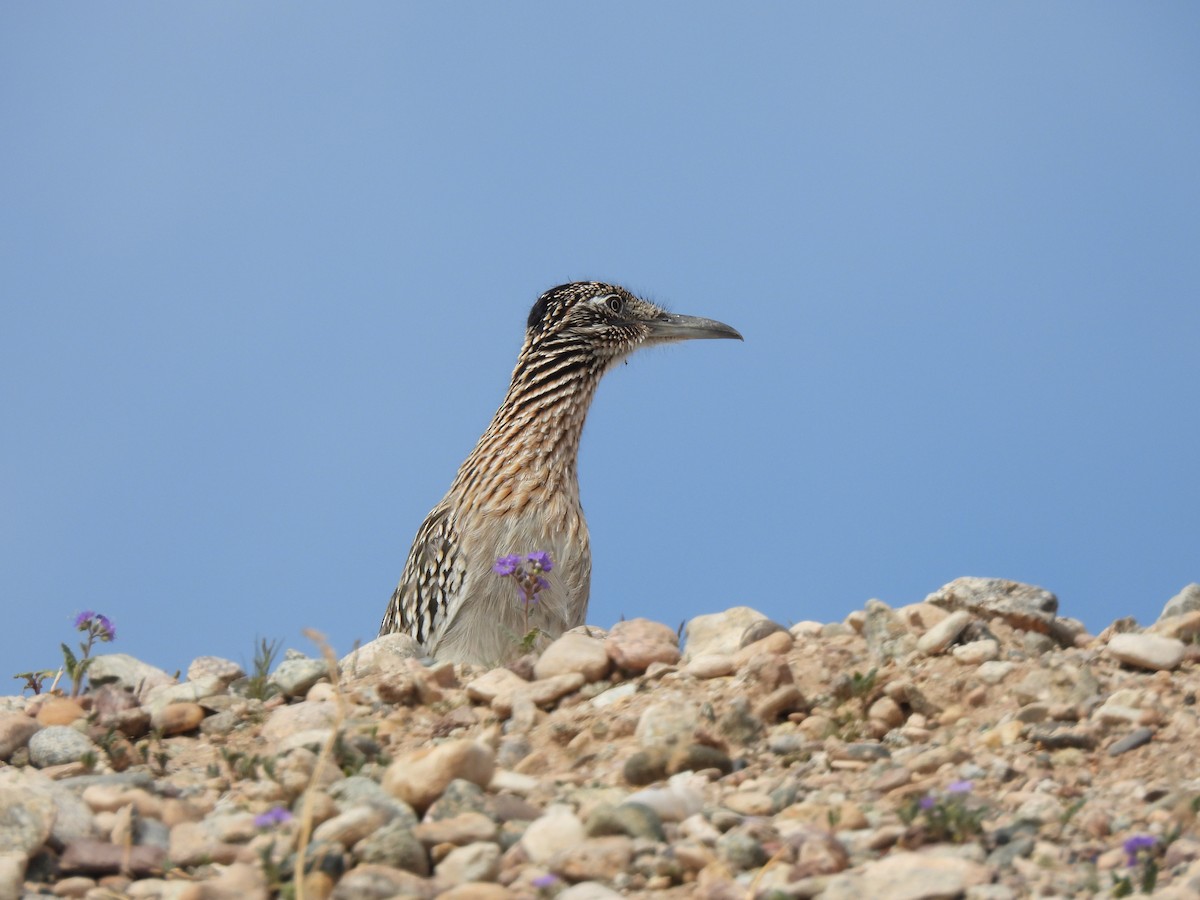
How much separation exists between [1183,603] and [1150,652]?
95 cm

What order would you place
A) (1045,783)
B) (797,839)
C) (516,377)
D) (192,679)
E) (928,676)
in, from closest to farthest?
(797,839) → (1045,783) → (928,676) → (192,679) → (516,377)

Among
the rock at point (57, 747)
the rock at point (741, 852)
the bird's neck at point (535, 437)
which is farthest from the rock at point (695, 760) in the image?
the bird's neck at point (535, 437)

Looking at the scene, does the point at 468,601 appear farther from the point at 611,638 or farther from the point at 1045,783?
the point at 1045,783

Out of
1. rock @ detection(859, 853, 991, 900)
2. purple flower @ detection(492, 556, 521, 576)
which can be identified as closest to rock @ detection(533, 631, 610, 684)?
purple flower @ detection(492, 556, 521, 576)

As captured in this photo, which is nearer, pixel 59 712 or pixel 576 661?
pixel 576 661

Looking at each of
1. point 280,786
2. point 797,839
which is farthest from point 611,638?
point 797,839

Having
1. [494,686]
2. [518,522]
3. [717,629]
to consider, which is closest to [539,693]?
[494,686]

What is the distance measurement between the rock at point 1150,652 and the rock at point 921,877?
1.93 meters

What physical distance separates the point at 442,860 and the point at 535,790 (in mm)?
543

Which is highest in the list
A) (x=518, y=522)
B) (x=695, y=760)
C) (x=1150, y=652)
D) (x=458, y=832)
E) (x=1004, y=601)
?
(x=518, y=522)

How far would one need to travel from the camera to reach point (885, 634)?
5812 millimetres

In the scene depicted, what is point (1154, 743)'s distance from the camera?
488 centimetres

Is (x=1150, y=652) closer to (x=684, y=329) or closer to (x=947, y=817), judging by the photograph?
(x=947, y=817)

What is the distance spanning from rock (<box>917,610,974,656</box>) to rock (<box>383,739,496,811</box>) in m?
1.84
